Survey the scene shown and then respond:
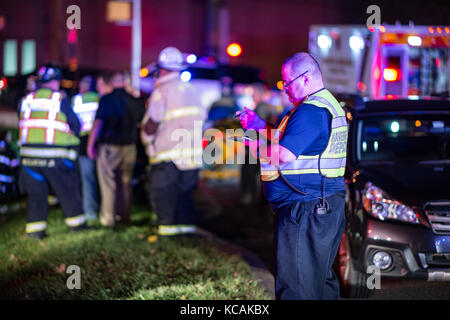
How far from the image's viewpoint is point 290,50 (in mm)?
28125

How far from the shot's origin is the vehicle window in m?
5.86

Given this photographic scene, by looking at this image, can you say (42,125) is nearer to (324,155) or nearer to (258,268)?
(258,268)

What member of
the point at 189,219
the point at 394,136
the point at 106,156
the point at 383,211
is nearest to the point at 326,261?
the point at 383,211

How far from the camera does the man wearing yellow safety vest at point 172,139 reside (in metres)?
6.57

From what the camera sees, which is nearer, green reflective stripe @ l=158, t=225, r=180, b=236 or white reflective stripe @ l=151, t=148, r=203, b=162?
white reflective stripe @ l=151, t=148, r=203, b=162

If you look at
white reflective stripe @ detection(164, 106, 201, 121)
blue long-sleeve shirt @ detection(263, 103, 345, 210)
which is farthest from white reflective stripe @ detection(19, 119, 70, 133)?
blue long-sleeve shirt @ detection(263, 103, 345, 210)

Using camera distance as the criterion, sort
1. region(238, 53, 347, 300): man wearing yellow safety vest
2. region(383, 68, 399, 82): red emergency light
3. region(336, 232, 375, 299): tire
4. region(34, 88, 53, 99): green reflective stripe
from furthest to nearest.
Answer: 1. region(383, 68, 399, 82): red emergency light
2. region(34, 88, 53, 99): green reflective stripe
3. region(336, 232, 375, 299): tire
4. region(238, 53, 347, 300): man wearing yellow safety vest

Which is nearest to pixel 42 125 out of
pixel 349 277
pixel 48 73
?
pixel 48 73

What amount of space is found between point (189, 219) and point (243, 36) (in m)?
21.8

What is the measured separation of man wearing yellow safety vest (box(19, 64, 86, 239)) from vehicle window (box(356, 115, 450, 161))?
10.2ft

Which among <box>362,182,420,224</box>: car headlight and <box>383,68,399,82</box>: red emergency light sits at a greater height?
<box>383,68,399,82</box>: red emergency light

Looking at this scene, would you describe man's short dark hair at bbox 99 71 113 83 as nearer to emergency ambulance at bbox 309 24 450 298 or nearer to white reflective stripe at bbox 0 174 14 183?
white reflective stripe at bbox 0 174 14 183

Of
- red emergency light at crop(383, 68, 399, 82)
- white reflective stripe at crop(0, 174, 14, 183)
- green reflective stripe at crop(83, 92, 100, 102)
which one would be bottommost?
Result: white reflective stripe at crop(0, 174, 14, 183)

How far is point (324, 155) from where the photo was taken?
3857 mm
